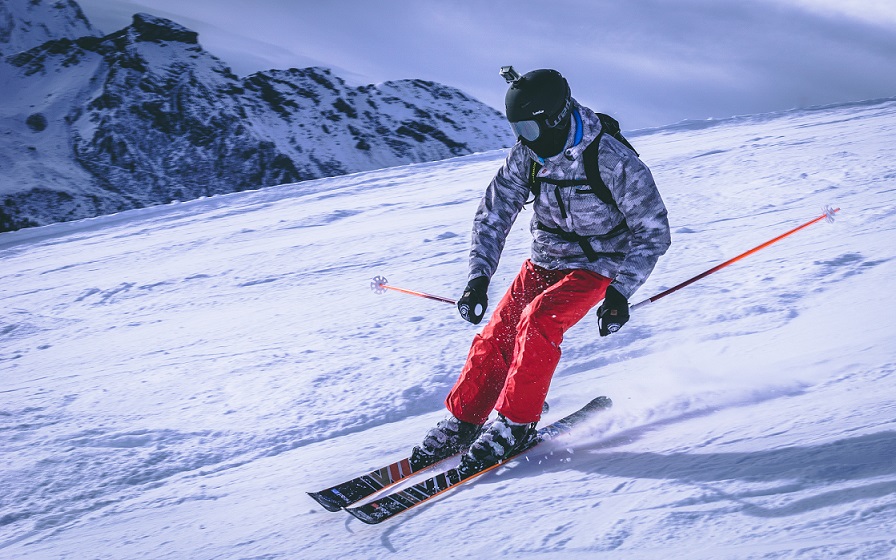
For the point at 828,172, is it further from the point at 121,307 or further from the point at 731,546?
the point at 121,307

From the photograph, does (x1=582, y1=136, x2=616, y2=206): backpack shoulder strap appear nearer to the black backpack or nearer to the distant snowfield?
the black backpack

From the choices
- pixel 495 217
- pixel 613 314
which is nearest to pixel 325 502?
pixel 613 314

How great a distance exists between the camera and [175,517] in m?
2.60

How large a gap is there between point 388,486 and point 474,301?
89 cm

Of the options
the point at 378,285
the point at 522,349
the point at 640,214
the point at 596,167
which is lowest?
the point at 522,349

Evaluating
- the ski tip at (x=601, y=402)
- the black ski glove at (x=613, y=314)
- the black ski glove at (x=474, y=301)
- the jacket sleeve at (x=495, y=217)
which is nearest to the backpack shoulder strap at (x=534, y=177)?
the jacket sleeve at (x=495, y=217)

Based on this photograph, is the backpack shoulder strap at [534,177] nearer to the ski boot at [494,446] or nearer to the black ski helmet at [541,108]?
the black ski helmet at [541,108]

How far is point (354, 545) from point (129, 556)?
0.82 meters

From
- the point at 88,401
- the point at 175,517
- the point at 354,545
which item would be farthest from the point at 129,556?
the point at 88,401

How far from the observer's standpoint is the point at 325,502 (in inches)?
98.1

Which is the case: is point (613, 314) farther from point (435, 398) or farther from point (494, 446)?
point (435, 398)

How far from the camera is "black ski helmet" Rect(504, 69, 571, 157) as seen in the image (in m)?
2.81

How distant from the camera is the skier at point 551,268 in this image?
264 centimetres

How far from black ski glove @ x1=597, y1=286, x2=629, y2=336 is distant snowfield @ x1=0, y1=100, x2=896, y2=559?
462mm
